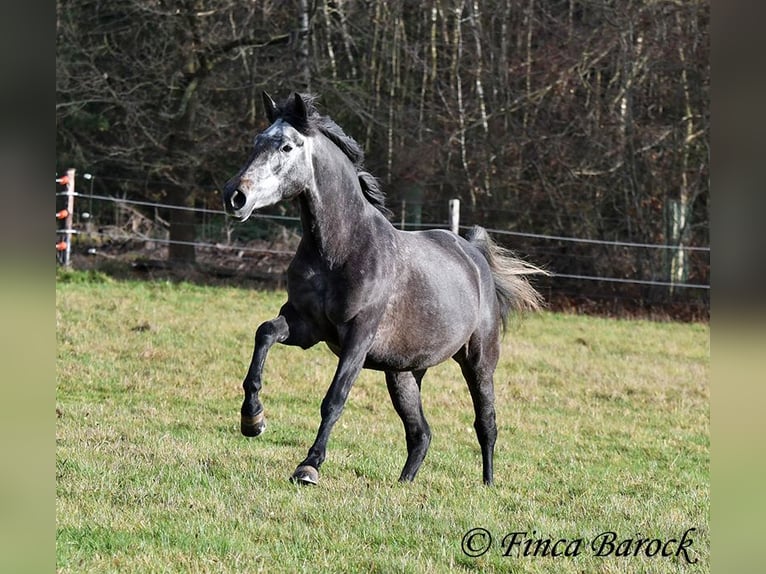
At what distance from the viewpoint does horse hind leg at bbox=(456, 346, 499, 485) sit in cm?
686

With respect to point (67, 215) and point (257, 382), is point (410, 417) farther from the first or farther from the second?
point (67, 215)

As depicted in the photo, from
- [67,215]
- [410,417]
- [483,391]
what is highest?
[67,215]

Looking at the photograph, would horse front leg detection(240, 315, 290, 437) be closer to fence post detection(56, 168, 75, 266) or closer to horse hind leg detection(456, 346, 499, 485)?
horse hind leg detection(456, 346, 499, 485)

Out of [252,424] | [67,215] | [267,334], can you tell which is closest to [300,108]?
[267,334]

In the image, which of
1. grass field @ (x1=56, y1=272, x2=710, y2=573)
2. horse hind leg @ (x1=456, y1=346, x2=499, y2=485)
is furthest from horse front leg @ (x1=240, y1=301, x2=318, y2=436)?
horse hind leg @ (x1=456, y1=346, x2=499, y2=485)

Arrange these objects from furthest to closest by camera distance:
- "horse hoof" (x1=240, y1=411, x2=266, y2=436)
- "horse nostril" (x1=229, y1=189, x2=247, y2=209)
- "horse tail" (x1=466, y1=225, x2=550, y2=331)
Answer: "horse tail" (x1=466, y1=225, x2=550, y2=331) → "horse hoof" (x1=240, y1=411, x2=266, y2=436) → "horse nostril" (x1=229, y1=189, x2=247, y2=209)

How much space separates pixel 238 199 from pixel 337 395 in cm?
129

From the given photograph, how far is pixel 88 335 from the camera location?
11695 mm

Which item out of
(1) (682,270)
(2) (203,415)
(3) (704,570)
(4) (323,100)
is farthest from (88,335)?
(1) (682,270)

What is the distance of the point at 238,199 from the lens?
16.7ft

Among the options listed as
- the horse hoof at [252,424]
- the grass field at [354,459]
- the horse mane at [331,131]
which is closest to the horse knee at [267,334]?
the horse hoof at [252,424]

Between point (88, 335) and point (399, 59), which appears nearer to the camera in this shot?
point (88, 335)
